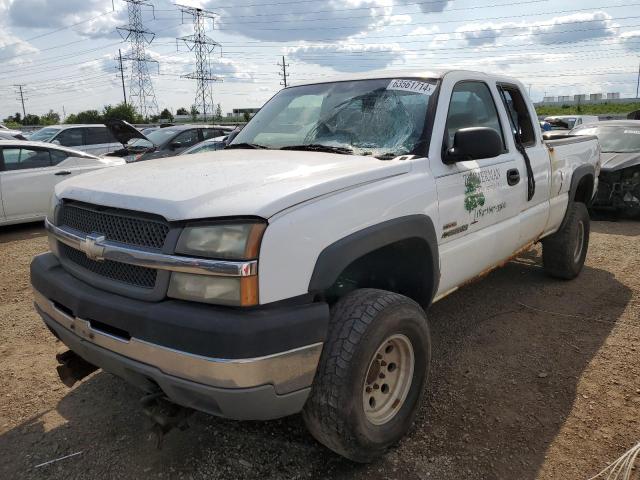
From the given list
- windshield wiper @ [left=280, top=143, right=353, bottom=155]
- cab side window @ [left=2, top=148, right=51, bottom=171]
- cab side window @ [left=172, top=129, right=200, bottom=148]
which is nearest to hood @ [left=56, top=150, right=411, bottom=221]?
windshield wiper @ [left=280, top=143, right=353, bottom=155]

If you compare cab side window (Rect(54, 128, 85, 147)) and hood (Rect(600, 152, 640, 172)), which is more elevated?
cab side window (Rect(54, 128, 85, 147))

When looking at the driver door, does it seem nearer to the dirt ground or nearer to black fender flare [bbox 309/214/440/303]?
black fender flare [bbox 309/214/440/303]

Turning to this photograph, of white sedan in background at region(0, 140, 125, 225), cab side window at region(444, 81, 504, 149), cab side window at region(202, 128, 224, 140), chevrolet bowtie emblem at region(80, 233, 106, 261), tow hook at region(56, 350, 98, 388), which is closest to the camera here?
chevrolet bowtie emblem at region(80, 233, 106, 261)

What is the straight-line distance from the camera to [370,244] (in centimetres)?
246

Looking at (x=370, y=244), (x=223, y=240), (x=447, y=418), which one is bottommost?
(x=447, y=418)

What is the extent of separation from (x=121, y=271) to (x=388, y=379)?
4.58ft

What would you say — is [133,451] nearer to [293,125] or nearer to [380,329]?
[380,329]

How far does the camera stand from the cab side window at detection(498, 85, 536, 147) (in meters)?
4.27

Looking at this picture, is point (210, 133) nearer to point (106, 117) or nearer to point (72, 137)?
point (72, 137)

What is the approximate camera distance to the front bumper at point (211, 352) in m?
2.01

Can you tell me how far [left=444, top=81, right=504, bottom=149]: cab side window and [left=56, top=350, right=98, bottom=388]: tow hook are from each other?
2.40 m

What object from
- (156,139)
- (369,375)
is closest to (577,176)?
(369,375)

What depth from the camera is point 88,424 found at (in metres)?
3.01

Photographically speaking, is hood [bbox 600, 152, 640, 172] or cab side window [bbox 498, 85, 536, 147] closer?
cab side window [bbox 498, 85, 536, 147]
